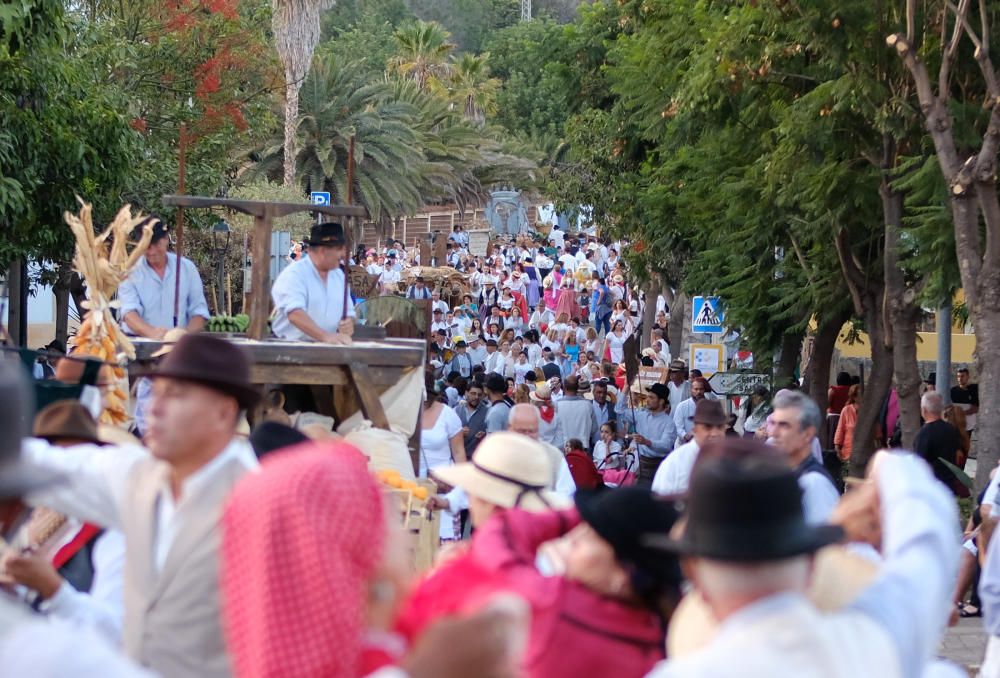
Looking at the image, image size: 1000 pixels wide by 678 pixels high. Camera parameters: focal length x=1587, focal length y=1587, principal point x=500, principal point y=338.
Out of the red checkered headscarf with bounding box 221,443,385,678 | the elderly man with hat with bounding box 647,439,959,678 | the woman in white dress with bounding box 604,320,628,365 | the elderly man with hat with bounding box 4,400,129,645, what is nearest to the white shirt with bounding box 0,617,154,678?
the red checkered headscarf with bounding box 221,443,385,678

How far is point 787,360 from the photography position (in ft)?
71.7

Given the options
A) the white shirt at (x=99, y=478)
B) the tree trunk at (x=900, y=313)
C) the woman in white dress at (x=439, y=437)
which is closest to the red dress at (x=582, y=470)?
the woman in white dress at (x=439, y=437)

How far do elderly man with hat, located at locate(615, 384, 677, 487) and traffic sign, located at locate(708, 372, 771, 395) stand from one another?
2.25m

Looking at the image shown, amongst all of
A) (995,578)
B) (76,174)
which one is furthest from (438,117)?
(995,578)

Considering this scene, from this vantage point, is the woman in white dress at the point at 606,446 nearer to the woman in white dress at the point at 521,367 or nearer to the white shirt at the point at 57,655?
the woman in white dress at the point at 521,367

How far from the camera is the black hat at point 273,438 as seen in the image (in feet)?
16.8

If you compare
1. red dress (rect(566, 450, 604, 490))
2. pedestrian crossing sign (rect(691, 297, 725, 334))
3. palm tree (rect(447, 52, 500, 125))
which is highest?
palm tree (rect(447, 52, 500, 125))

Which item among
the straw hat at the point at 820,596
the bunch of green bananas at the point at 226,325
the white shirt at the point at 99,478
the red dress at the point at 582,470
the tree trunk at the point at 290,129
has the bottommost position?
the red dress at the point at 582,470

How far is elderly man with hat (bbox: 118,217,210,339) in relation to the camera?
31.4 ft

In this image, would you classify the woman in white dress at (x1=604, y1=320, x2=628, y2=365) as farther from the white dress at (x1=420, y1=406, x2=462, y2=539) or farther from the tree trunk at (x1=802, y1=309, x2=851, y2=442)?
the white dress at (x1=420, y1=406, x2=462, y2=539)

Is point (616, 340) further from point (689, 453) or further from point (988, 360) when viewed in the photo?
point (689, 453)

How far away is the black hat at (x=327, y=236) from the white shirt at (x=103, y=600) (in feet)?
15.3

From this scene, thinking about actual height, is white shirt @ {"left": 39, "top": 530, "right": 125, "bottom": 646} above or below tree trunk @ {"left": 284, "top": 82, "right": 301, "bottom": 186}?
below

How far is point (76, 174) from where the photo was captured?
17.6 meters
